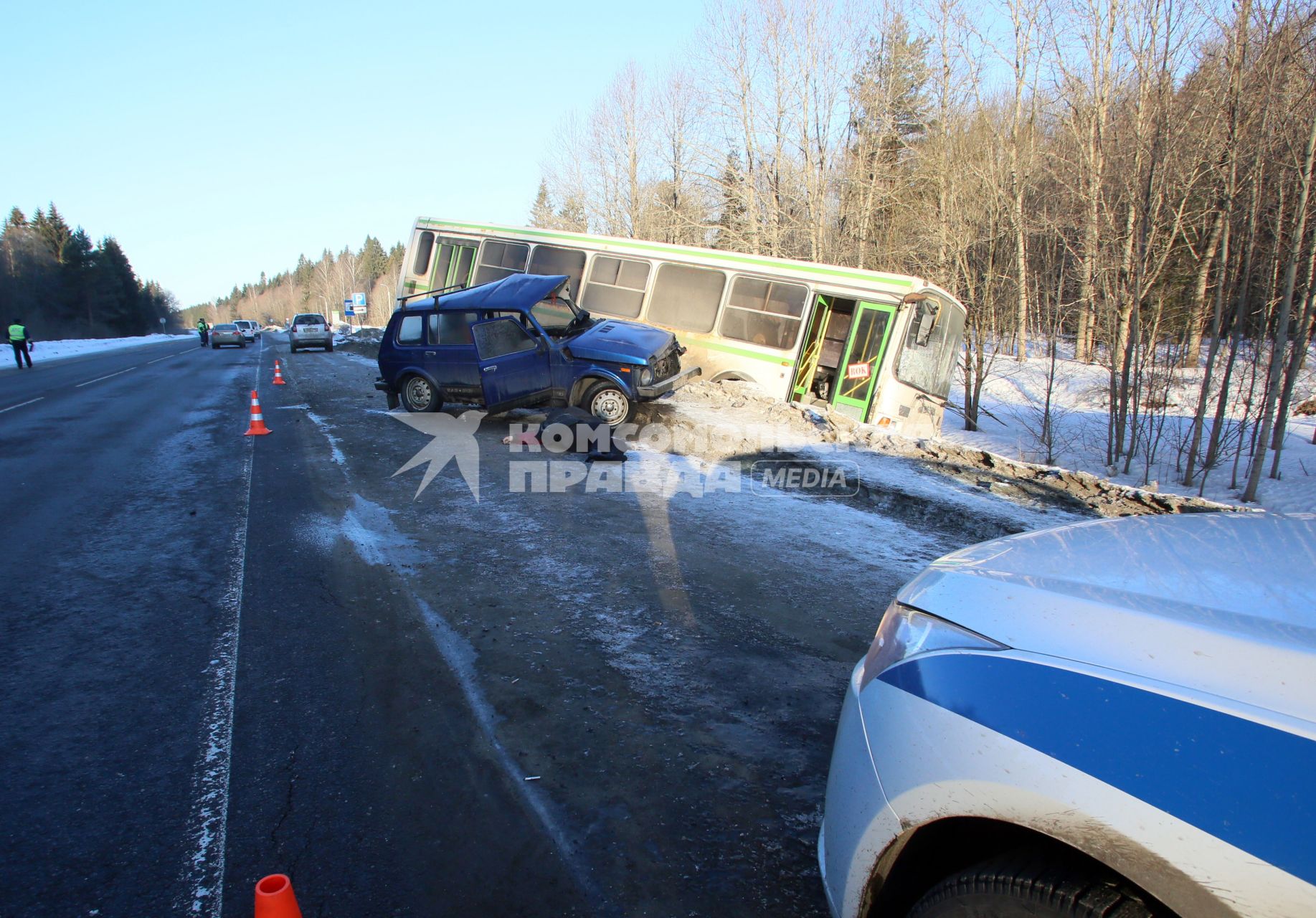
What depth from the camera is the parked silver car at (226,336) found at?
44094 millimetres

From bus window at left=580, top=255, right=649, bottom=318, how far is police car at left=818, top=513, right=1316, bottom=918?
545 inches

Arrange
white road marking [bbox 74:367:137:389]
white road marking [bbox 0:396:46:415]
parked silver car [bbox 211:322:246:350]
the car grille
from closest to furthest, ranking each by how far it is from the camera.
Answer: the car grille < white road marking [bbox 0:396:46:415] < white road marking [bbox 74:367:137:389] < parked silver car [bbox 211:322:246:350]

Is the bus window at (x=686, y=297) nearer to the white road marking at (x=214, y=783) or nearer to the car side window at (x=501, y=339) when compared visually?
the car side window at (x=501, y=339)

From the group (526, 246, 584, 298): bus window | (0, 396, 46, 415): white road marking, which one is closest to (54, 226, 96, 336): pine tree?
(0, 396, 46, 415): white road marking

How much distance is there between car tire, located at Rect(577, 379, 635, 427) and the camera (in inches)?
424

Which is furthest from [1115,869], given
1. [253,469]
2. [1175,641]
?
[253,469]

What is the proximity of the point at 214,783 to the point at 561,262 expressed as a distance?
1446 centimetres

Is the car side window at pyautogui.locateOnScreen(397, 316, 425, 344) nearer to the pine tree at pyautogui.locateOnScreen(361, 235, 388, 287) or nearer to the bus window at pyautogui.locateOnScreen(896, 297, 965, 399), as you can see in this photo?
the bus window at pyautogui.locateOnScreen(896, 297, 965, 399)

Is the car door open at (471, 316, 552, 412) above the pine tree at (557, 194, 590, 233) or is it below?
below

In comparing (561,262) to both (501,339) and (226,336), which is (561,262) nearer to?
(501,339)

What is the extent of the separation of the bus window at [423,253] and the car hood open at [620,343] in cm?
852

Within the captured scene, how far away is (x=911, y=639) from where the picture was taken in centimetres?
194

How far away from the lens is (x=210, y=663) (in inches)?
160

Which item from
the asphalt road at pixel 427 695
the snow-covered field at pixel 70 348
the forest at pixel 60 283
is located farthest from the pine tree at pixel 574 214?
the forest at pixel 60 283
